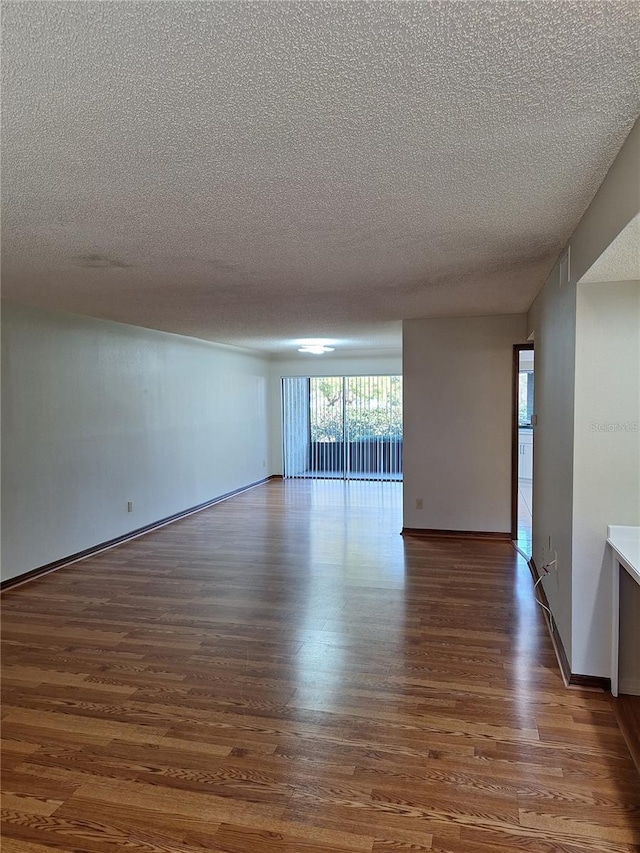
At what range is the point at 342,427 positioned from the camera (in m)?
11.0

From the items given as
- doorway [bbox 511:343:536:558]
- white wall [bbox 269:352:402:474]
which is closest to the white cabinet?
doorway [bbox 511:343:536:558]

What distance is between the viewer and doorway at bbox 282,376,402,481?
10633 mm

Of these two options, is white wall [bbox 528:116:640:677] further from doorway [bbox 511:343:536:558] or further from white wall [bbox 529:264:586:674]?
doorway [bbox 511:343:536:558]

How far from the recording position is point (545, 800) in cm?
209

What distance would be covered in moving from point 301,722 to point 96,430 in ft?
13.2

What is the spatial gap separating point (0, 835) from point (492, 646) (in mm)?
2641

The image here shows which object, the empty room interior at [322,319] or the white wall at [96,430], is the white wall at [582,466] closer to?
the empty room interior at [322,319]

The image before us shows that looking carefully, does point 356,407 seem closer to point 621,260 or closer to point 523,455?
point 523,455

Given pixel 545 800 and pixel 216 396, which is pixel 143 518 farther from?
pixel 545 800

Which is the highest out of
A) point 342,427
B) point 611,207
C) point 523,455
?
point 611,207

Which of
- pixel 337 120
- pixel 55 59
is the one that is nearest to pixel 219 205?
pixel 337 120

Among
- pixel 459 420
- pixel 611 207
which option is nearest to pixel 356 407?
pixel 459 420

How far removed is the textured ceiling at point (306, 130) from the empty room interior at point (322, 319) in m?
0.01

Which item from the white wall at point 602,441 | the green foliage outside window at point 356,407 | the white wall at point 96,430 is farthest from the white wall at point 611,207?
the green foliage outside window at point 356,407
